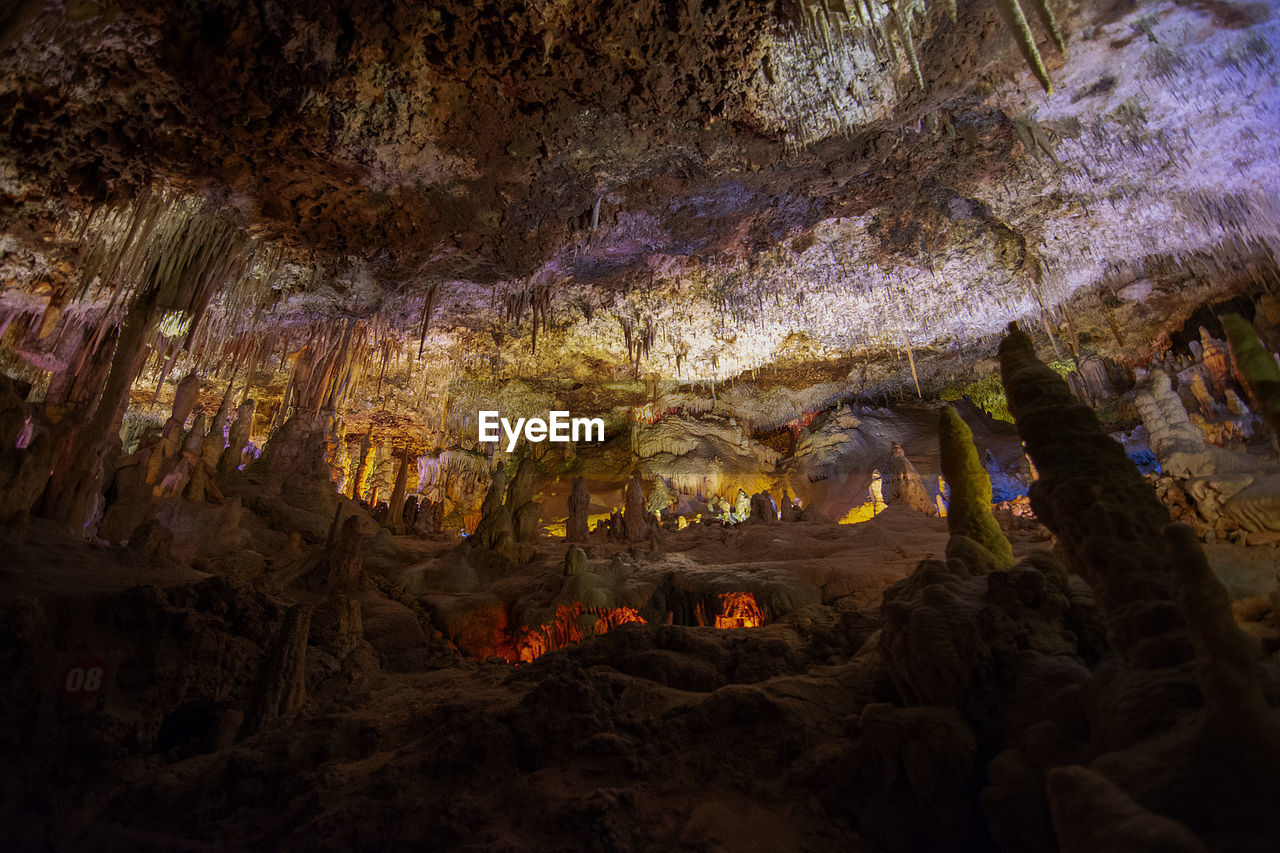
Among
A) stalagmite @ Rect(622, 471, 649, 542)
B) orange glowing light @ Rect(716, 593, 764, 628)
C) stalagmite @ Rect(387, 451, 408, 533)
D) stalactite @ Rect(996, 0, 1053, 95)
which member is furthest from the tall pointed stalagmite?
stalagmite @ Rect(387, 451, 408, 533)

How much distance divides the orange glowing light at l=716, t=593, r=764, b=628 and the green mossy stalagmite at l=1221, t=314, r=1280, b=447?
714 centimetres

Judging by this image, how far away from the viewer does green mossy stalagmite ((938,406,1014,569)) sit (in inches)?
280

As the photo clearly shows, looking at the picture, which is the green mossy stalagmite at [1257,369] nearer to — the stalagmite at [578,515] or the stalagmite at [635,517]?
the stalagmite at [635,517]

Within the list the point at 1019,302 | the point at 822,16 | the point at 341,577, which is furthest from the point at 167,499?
the point at 1019,302

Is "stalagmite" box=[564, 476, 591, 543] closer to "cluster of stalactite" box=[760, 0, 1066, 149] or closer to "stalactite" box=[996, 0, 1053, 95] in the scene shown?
"cluster of stalactite" box=[760, 0, 1066, 149]

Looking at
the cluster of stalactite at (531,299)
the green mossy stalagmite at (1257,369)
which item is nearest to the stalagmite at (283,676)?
the cluster of stalactite at (531,299)

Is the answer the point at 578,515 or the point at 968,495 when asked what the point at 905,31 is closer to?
the point at 968,495

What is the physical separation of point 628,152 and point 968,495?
22.2ft

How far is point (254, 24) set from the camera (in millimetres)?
6625

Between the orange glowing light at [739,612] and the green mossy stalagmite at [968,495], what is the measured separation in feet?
13.6

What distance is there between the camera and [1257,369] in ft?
16.6

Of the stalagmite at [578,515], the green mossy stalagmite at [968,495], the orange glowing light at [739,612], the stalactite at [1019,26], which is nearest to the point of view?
the stalactite at [1019,26]

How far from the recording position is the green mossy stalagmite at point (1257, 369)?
192 inches

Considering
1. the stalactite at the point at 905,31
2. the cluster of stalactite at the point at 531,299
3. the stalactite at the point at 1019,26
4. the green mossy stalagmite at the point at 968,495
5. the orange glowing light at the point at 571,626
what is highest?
the cluster of stalactite at the point at 531,299
